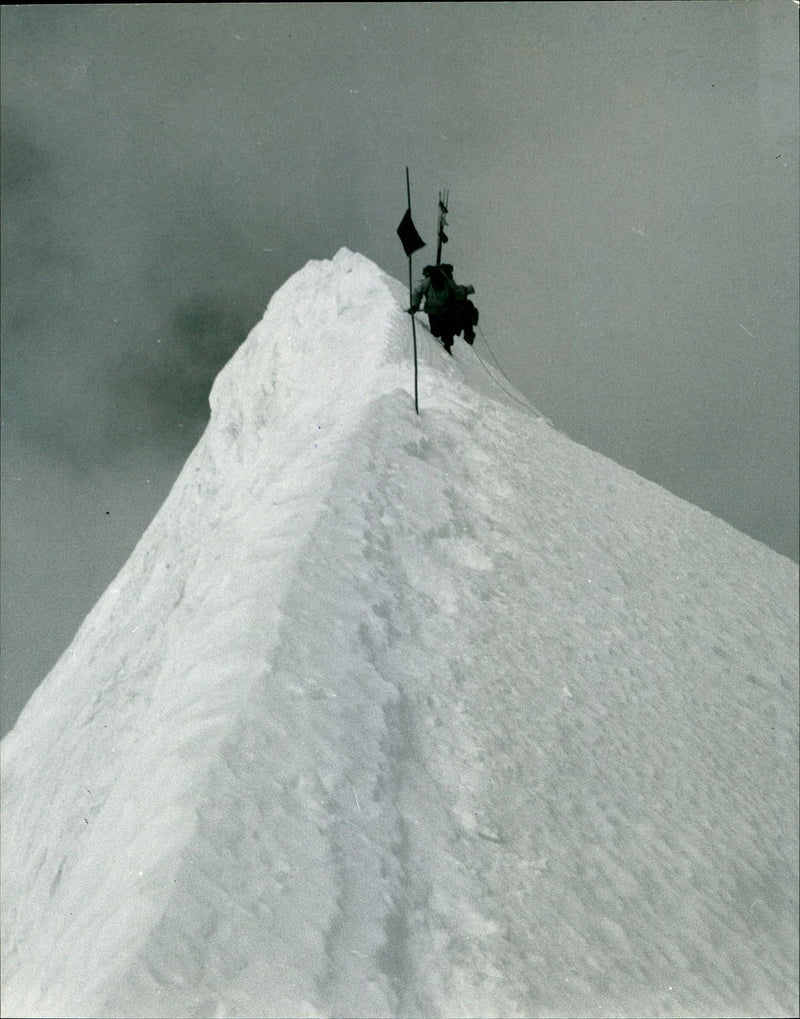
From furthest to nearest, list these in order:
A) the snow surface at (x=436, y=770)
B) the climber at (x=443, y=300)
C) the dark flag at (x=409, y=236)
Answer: the climber at (x=443, y=300) → the dark flag at (x=409, y=236) → the snow surface at (x=436, y=770)

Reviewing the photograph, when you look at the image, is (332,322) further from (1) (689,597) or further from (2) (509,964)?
(2) (509,964)

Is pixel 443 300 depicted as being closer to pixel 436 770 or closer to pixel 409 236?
pixel 409 236

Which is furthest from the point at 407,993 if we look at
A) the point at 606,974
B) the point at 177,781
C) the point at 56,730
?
the point at 56,730

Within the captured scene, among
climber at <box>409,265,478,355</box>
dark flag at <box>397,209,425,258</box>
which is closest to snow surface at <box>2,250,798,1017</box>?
climber at <box>409,265,478,355</box>

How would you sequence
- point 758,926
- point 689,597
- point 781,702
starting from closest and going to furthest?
point 758,926 < point 781,702 < point 689,597

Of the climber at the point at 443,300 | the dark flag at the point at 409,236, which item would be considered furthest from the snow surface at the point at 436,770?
the dark flag at the point at 409,236

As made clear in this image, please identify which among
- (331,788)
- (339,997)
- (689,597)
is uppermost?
(689,597)

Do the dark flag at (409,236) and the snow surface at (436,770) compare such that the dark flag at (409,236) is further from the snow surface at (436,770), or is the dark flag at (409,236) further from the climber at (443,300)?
the snow surface at (436,770)

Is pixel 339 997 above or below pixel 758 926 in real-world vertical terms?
below
